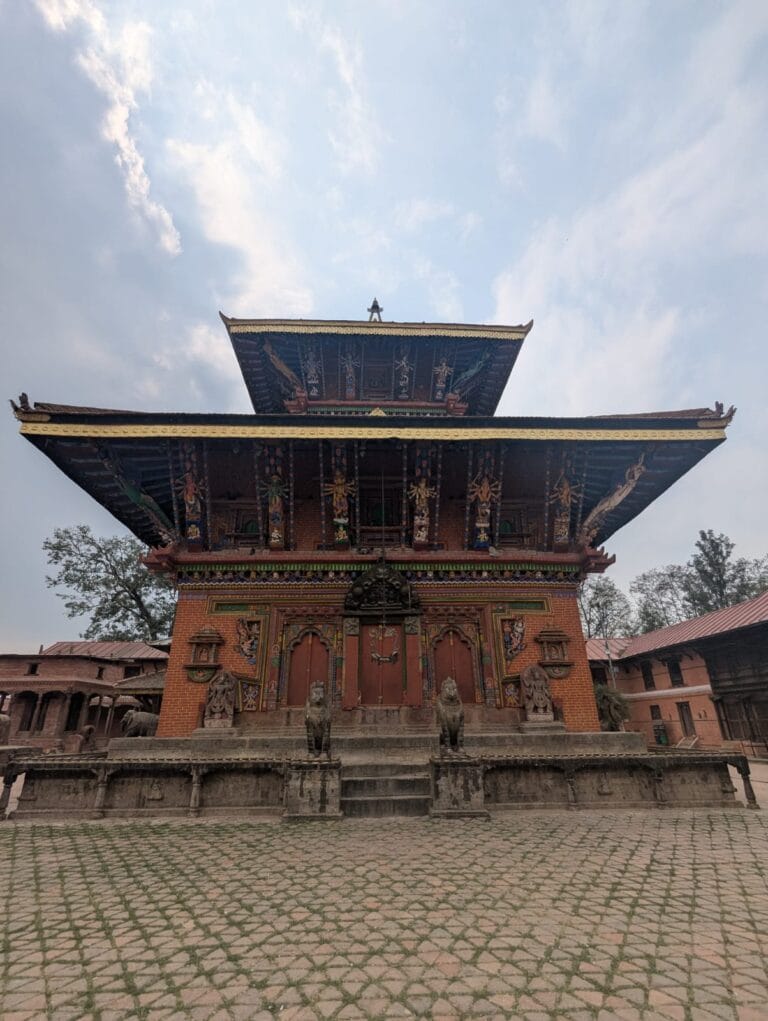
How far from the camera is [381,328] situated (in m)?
15.3

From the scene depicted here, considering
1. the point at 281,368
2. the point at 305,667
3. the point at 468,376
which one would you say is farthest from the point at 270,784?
the point at 468,376

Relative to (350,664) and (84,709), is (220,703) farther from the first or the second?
(84,709)

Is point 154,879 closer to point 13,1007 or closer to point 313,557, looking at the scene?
point 13,1007

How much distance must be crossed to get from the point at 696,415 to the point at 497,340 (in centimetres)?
653

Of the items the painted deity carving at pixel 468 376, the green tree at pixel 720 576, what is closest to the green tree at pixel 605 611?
the green tree at pixel 720 576

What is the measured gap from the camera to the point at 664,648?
2547 cm

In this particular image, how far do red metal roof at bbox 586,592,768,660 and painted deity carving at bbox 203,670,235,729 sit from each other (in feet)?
55.5

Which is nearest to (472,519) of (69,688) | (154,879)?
(154,879)

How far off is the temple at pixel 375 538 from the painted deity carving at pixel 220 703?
16 cm

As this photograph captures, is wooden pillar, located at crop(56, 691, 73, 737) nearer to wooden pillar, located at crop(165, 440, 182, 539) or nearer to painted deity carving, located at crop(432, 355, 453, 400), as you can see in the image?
wooden pillar, located at crop(165, 440, 182, 539)

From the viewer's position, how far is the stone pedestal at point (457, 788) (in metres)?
7.06

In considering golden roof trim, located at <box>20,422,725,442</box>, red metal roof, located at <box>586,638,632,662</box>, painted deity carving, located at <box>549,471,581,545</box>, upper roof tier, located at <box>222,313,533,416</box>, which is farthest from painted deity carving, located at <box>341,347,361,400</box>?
red metal roof, located at <box>586,638,632,662</box>

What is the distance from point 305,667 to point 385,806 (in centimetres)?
494

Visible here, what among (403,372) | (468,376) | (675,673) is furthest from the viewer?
(675,673)
